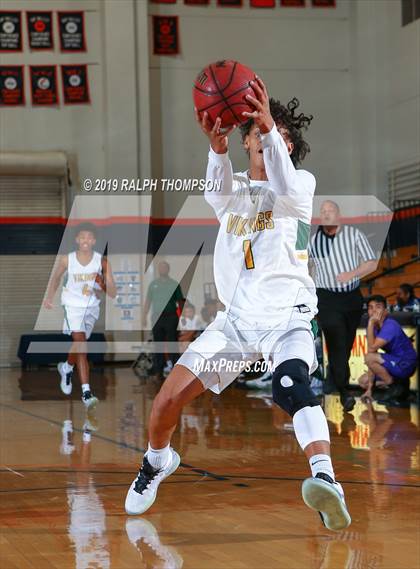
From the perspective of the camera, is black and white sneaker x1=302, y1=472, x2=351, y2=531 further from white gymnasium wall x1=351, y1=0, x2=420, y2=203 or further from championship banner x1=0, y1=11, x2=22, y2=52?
championship banner x1=0, y1=11, x2=22, y2=52

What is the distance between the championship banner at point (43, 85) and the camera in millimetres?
18766

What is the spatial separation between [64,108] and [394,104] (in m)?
6.43

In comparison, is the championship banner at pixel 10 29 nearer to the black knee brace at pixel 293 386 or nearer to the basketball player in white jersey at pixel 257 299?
the basketball player in white jersey at pixel 257 299

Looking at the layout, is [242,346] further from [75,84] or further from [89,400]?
[75,84]

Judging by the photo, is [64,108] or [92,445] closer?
[92,445]

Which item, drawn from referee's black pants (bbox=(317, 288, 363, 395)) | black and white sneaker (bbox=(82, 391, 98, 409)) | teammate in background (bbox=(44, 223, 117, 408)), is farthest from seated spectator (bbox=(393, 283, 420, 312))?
black and white sneaker (bbox=(82, 391, 98, 409))

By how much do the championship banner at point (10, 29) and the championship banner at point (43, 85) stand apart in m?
0.59

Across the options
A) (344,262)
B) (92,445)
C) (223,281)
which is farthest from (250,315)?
(344,262)

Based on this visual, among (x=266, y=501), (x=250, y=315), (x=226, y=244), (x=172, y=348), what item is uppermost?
(x=226, y=244)

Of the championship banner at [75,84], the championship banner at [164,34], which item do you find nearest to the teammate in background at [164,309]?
the championship banner at [75,84]

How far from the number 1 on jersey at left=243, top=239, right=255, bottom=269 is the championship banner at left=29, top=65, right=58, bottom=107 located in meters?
15.3

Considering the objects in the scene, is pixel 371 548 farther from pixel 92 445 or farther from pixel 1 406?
pixel 1 406

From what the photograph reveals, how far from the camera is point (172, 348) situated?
14.7m

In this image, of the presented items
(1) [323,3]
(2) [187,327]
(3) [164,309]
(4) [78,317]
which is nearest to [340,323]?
(4) [78,317]
